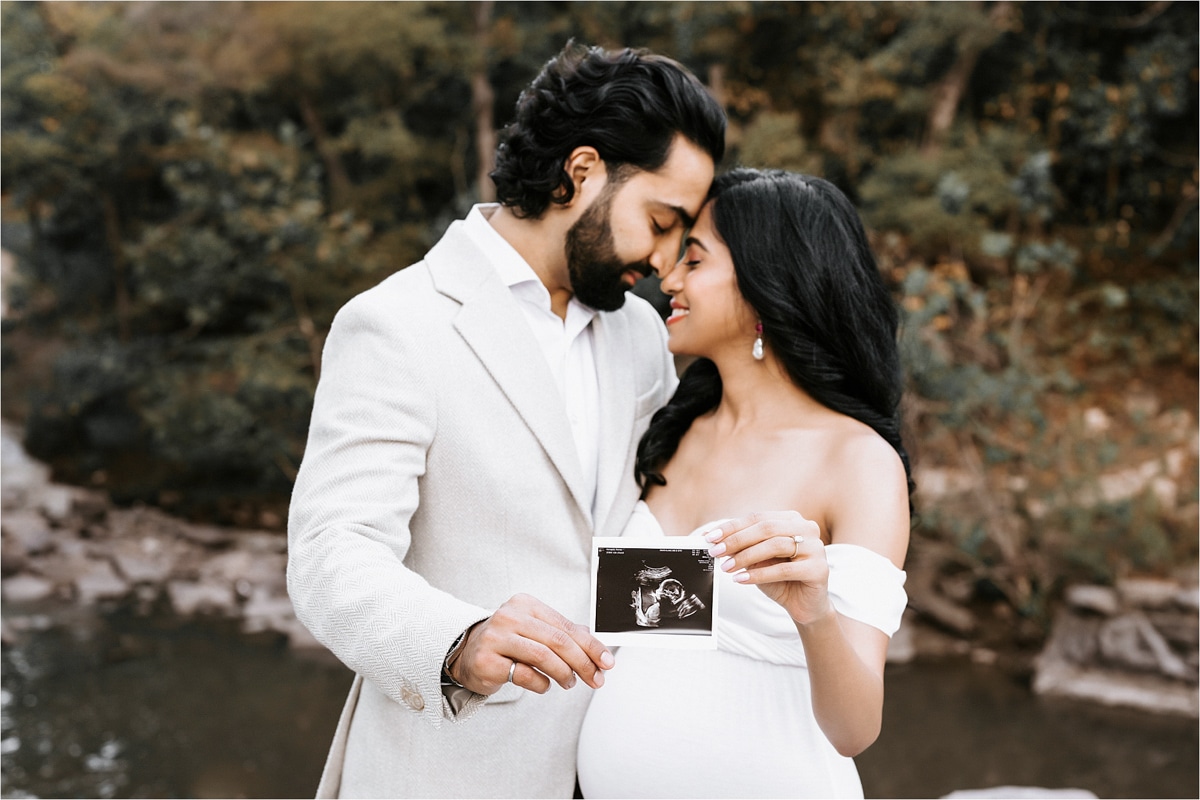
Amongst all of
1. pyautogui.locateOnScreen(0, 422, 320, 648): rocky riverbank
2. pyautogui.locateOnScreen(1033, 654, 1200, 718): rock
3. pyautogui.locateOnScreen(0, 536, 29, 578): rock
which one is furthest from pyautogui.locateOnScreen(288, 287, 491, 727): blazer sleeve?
pyautogui.locateOnScreen(0, 536, 29, 578): rock

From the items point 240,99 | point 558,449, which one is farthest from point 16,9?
point 558,449

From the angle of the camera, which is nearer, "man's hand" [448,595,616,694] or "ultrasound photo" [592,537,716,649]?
"man's hand" [448,595,616,694]

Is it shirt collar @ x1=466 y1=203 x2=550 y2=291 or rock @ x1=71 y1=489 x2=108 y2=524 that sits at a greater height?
shirt collar @ x1=466 y1=203 x2=550 y2=291

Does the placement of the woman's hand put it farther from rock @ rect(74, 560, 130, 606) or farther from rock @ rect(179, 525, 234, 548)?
rock @ rect(179, 525, 234, 548)

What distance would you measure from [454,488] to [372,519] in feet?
0.86

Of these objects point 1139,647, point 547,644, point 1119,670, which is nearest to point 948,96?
point 1139,647

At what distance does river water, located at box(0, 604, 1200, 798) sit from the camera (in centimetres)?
585

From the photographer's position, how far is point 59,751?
6191 mm

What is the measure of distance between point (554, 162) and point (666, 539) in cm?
114

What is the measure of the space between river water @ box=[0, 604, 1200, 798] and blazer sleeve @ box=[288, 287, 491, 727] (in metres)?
4.89

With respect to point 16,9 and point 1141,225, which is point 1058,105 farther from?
point 16,9

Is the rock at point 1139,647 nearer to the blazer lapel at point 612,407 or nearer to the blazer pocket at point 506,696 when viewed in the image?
the blazer lapel at point 612,407

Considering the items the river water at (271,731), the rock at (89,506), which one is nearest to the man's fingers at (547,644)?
the river water at (271,731)

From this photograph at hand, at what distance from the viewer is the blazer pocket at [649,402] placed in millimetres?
2407
